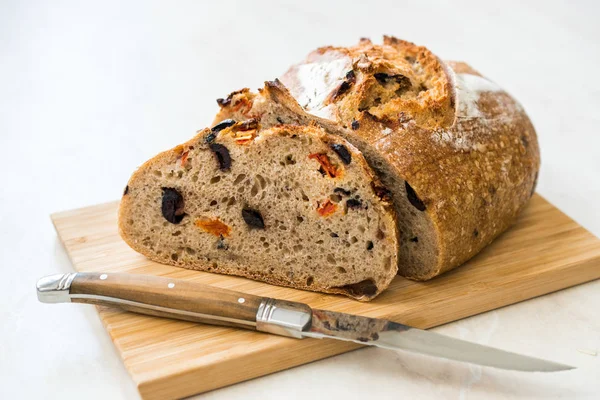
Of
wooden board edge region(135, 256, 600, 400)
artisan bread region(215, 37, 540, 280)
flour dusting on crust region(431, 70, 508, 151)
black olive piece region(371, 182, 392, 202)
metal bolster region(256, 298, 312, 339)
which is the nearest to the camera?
wooden board edge region(135, 256, 600, 400)

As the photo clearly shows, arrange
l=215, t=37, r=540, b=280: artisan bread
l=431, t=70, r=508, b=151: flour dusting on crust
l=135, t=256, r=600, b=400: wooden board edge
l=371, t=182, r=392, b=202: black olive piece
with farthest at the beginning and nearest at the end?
l=431, t=70, r=508, b=151: flour dusting on crust
l=215, t=37, r=540, b=280: artisan bread
l=371, t=182, r=392, b=202: black olive piece
l=135, t=256, r=600, b=400: wooden board edge

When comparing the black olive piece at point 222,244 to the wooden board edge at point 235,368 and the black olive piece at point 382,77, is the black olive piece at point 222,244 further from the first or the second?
the black olive piece at point 382,77

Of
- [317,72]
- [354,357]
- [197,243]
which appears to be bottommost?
[354,357]

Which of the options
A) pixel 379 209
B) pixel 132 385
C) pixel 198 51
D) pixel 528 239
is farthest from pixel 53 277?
pixel 198 51

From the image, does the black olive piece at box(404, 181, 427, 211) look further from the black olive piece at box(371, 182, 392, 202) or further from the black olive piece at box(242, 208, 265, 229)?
the black olive piece at box(242, 208, 265, 229)

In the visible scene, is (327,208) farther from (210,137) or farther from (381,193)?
(210,137)

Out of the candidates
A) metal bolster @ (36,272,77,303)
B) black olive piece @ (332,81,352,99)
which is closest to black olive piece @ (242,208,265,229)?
black olive piece @ (332,81,352,99)

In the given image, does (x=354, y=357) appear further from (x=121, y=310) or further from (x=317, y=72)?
(x=317, y=72)
